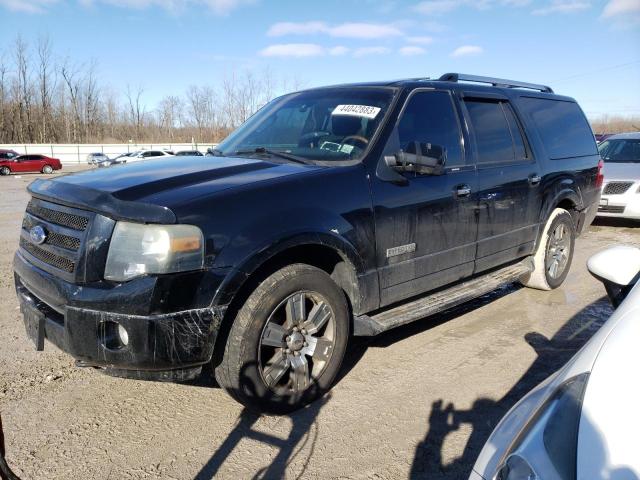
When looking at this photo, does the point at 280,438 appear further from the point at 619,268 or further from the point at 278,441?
the point at 619,268

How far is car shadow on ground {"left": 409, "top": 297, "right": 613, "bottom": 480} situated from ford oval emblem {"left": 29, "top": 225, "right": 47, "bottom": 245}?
235 cm

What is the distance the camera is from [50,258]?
9.18 ft

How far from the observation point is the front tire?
8.96 feet

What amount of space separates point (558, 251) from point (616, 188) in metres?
5.25

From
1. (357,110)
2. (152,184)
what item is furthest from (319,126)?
(152,184)

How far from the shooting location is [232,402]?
10.5 feet

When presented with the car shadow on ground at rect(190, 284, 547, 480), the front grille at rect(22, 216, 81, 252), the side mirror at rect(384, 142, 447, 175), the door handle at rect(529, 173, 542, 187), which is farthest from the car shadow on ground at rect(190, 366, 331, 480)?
the door handle at rect(529, 173, 542, 187)

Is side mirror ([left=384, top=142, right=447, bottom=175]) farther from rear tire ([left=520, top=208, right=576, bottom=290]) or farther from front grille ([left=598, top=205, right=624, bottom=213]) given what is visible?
front grille ([left=598, top=205, right=624, bottom=213])

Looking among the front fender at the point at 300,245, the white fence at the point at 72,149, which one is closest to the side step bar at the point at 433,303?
the front fender at the point at 300,245

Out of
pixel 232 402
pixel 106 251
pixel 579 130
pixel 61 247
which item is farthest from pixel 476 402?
pixel 579 130

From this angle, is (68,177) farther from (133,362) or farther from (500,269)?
(500,269)

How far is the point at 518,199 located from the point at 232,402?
3.10 metres

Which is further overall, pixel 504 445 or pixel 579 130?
pixel 579 130

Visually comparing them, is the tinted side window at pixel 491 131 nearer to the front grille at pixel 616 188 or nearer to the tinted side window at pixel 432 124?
the tinted side window at pixel 432 124
